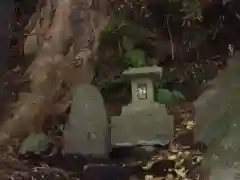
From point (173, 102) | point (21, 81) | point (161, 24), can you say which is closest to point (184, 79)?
point (173, 102)

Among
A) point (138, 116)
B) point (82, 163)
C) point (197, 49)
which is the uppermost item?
point (197, 49)

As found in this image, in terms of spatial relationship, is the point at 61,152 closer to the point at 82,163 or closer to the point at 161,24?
the point at 82,163

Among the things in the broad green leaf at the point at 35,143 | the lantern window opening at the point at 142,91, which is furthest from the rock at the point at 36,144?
the lantern window opening at the point at 142,91

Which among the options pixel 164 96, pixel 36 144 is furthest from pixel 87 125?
pixel 164 96

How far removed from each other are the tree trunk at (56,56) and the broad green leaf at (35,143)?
3cm

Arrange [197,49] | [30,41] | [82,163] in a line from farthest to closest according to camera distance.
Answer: [30,41]
[197,49]
[82,163]

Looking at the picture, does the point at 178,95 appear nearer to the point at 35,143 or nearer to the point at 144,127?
the point at 144,127

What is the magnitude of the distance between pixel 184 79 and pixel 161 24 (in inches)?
10.3

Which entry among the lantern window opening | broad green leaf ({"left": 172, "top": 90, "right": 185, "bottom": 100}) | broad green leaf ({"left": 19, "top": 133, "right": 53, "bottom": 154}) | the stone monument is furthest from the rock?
broad green leaf ({"left": 172, "top": 90, "right": 185, "bottom": 100})

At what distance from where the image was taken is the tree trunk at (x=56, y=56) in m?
2.43

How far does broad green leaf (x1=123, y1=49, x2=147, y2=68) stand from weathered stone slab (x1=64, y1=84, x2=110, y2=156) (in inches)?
6.7

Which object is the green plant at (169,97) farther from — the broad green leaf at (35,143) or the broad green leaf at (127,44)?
the broad green leaf at (35,143)

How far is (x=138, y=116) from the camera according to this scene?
91.3 inches

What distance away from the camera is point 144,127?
7.55ft
